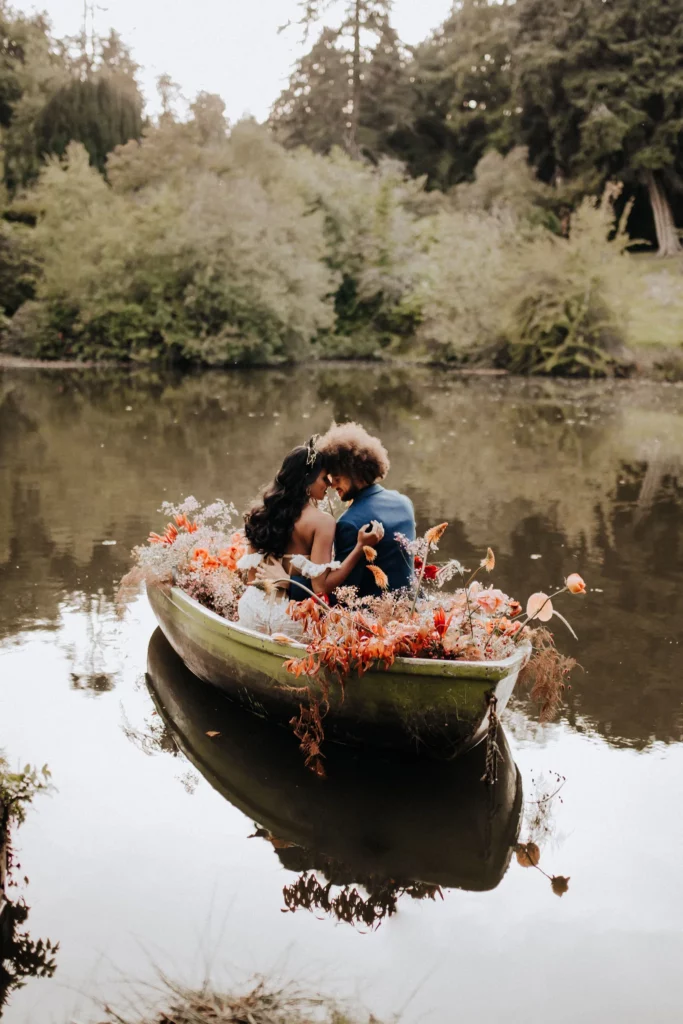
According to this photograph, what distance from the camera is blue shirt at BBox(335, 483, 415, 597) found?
5133mm

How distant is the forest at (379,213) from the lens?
27609mm

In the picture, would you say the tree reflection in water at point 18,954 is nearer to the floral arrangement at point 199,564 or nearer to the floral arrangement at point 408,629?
the floral arrangement at point 408,629

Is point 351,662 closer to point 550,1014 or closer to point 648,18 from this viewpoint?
point 550,1014

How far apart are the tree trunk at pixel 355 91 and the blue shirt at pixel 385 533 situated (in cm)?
4309

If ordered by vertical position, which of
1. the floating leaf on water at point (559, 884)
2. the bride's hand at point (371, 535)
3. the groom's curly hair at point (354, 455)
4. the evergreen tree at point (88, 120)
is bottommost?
the floating leaf on water at point (559, 884)

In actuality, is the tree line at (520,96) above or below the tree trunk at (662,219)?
above

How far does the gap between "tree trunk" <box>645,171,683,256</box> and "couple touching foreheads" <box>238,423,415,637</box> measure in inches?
1382

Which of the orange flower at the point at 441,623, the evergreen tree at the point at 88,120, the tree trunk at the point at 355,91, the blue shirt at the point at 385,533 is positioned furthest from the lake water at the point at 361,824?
the tree trunk at the point at 355,91

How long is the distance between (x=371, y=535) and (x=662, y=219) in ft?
120

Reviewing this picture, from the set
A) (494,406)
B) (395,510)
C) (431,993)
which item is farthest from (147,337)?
(431,993)

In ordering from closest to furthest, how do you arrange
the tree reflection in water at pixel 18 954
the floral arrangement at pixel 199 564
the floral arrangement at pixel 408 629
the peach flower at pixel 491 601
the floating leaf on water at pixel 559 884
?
the tree reflection in water at pixel 18 954 < the floating leaf on water at pixel 559 884 < the floral arrangement at pixel 408 629 < the peach flower at pixel 491 601 < the floral arrangement at pixel 199 564

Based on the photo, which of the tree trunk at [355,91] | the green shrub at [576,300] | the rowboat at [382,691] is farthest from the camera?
the tree trunk at [355,91]

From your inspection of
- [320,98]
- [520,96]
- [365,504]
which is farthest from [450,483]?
[320,98]

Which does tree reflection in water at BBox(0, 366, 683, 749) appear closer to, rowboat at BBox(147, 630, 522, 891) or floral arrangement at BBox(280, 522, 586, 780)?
rowboat at BBox(147, 630, 522, 891)
